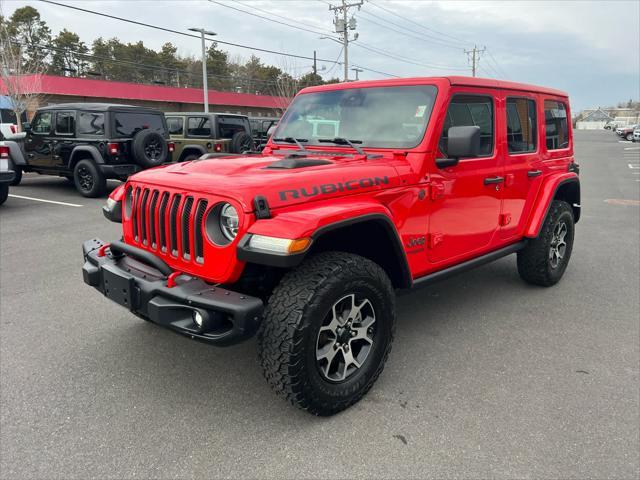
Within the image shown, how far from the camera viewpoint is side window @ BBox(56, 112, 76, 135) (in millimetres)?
10133

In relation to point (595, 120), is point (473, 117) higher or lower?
lower

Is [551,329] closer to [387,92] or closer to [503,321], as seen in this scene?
[503,321]

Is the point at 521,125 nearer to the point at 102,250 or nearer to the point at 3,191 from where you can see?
the point at 102,250

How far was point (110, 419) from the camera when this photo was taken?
264 cm

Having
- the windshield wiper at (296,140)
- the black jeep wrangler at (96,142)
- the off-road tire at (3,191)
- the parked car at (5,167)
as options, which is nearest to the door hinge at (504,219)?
the windshield wiper at (296,140)

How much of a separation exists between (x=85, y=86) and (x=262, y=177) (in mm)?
32225

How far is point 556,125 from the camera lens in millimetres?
4730

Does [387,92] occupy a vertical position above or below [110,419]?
above

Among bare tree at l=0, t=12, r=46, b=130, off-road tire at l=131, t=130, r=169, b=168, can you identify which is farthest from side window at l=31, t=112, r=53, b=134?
bare tree at l=0, t=12, r=46, b=130

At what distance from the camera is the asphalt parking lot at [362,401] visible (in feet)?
7.63

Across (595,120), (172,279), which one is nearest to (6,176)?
(172,279)

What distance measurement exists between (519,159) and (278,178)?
97.2 inches

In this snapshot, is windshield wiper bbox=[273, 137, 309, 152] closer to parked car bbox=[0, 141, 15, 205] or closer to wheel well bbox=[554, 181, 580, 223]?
wheel well bbox=[554, 181, 580, 223]

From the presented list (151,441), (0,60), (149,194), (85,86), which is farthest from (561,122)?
(85,86)
